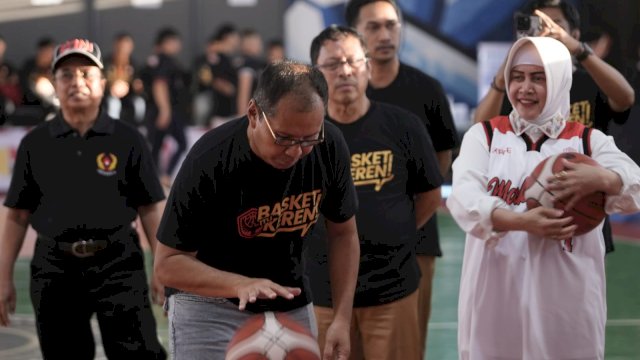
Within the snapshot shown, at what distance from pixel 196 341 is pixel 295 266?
0.52 meters

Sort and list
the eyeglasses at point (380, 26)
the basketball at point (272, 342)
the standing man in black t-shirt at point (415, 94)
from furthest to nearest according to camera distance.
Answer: the eyeglasses at point (380, 26) < the standing man in black t-shirt at point (415, 94) < the basketball at point (272, 342)

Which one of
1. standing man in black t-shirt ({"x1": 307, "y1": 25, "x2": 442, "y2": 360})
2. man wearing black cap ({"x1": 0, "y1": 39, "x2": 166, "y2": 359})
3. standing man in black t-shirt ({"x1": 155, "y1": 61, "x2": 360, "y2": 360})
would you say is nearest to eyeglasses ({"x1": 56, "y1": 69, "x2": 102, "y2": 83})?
man wearing black cap ({"x1": 0, "y1": 39, "x2": 166, "y2": 359})

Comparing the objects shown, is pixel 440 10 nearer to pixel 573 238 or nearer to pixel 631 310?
pixel 631 310

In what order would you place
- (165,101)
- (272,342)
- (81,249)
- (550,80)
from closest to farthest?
(272,342)
(550,80)
(81,249)
(165,101)

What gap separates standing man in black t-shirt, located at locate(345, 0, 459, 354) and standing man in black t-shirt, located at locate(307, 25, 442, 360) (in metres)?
0.78

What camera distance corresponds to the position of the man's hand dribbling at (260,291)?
445cm

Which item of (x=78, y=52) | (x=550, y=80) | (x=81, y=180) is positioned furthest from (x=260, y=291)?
(x=78, y=52)

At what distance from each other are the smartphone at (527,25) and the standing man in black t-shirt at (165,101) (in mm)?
15283

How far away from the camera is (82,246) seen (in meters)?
6.81

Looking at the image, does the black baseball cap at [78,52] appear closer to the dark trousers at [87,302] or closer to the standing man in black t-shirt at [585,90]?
the dark trousers at [87,302]

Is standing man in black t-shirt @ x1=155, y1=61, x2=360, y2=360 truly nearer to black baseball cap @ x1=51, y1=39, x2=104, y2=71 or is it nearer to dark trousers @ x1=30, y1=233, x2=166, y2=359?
dark trousers @ x1=30, y1=233, x2=166, y2=359

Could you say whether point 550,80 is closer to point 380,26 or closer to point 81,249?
point 380,26

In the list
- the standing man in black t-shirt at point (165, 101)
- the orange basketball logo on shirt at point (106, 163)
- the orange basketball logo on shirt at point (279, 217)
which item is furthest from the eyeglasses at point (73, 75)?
the standing man in black t-shirt at point (165, 101)

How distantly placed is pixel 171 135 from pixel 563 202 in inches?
693
